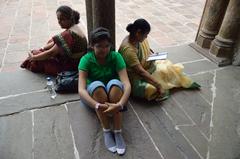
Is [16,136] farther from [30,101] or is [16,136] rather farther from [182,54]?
[182,54]

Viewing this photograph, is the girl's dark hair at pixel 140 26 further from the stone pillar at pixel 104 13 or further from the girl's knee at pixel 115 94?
the girl's knee at pixel 115 94

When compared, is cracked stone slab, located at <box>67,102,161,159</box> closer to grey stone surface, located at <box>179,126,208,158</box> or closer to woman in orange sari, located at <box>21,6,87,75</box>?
grey stone surface, located at <box>179,126,208,158</box>

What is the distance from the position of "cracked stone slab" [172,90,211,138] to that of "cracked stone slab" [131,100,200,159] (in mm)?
209

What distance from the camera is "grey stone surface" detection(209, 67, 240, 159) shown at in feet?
6.31

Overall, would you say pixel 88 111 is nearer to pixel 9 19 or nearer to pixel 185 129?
pixel 185 129

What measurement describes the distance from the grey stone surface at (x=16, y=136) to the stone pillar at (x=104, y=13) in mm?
1053

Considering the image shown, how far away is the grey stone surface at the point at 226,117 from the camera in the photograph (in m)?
1.92

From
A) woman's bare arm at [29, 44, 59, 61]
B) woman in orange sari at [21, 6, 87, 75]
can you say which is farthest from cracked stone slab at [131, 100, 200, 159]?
woman's bare arm at [29, 44, 59, 61]

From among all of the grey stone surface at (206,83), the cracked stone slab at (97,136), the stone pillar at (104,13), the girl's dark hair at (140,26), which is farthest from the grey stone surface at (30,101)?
the grey stone surface at (206,83)

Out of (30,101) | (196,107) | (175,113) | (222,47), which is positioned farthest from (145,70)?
(222,47)

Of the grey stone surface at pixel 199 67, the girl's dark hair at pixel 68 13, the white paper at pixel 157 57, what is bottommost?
the grey stone surface at pixel 199 67

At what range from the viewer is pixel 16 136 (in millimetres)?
1965

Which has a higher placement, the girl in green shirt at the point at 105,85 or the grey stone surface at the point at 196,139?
the girl in green shirt at the point at 105,85

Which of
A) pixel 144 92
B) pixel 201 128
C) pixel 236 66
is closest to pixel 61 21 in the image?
pixel 144 92
